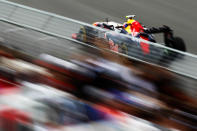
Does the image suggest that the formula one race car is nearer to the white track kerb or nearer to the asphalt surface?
the white track kerb

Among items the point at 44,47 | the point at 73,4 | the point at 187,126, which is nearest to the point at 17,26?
the point at 44,47

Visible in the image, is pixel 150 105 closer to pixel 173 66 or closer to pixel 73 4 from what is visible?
pixel 173 66

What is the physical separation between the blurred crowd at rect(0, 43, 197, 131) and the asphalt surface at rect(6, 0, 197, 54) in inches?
225

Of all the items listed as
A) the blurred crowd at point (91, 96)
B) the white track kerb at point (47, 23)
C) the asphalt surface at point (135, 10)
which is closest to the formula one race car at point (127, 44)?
the white track kerb at point (47, 23)

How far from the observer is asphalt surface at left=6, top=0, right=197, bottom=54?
913 cm

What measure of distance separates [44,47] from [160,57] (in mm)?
1126

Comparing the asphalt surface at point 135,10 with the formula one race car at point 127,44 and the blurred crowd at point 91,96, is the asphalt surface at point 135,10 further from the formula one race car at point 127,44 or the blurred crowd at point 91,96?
the blurred crowd at point 91,96

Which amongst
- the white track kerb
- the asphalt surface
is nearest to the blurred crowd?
the white track kerb

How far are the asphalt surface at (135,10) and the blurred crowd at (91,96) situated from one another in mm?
5715

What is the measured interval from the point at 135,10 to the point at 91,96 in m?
6.85

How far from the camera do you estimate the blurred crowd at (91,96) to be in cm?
288

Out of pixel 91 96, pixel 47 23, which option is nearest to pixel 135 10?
pixel 47 23

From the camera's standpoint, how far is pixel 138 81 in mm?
3070

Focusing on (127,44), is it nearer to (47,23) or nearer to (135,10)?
(47,23)
